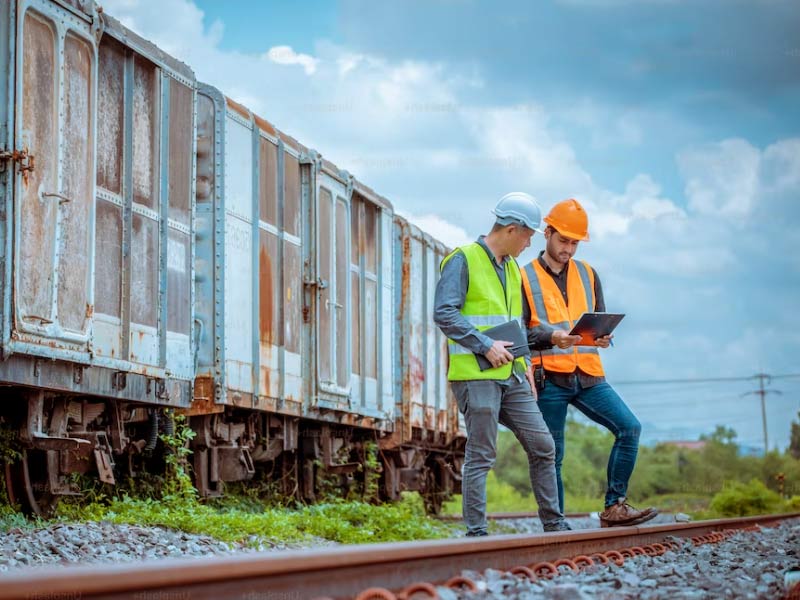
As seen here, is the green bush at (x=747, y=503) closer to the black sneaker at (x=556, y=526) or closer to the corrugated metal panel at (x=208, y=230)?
the corrugated metal panel at (x=208, y=230)

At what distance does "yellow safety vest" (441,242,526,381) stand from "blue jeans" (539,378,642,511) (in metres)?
0.93

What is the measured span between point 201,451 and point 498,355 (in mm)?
5695

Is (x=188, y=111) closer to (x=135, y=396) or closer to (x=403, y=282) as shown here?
(x=135, y=396)

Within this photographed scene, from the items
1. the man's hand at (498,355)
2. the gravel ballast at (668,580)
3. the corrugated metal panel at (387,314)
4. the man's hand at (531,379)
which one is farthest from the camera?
the corrugated metal panel at (387,314)

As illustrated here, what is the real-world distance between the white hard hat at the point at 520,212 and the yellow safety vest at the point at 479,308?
0.75ft

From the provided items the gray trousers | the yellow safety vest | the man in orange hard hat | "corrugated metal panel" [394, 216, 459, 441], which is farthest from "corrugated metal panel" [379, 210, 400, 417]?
the yellow safety vest

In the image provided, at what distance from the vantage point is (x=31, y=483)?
30.0ft

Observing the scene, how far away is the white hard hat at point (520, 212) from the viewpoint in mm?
7008

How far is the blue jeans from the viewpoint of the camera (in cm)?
791

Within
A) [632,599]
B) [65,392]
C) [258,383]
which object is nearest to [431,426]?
[258,383]

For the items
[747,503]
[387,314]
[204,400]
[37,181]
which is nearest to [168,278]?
[204,400]

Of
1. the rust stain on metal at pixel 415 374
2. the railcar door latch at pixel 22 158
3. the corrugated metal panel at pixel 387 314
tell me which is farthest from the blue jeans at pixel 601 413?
the rust stain on metal at pixel 415 374

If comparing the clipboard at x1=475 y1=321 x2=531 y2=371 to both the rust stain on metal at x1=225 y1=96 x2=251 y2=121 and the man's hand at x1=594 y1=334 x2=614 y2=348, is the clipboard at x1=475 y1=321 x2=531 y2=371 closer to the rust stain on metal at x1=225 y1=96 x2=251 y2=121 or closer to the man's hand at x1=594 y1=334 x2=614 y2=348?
the man's hand at x1=594 y1=334 x2=614 y2=348

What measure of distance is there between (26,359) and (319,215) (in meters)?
6.36
